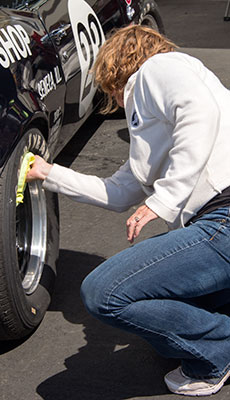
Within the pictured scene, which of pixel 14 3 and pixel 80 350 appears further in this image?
pixel 14 3

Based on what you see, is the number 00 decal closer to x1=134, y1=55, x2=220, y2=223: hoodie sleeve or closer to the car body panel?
the car body panel

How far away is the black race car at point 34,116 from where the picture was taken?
2.72 metres

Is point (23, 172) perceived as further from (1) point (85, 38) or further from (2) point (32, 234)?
(1) point (85, 38)

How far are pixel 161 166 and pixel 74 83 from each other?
1.55 m

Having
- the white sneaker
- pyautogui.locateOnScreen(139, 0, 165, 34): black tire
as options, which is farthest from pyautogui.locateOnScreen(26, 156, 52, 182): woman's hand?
pyautogui.locateOnScreen(139, 0, 165, 34): black tire

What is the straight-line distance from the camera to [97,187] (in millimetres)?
2855

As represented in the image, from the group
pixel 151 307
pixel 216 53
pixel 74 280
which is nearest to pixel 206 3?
pixel 216 53

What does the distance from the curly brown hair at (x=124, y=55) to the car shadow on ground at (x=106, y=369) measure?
111 centimetres

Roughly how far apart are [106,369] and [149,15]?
3667mm

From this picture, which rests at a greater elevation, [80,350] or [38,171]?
[38,171]

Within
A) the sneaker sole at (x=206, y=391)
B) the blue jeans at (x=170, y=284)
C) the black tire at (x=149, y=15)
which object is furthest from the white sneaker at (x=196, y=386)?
the black tire at (x=149, y=15)

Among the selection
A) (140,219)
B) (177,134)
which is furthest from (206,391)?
(177,134)

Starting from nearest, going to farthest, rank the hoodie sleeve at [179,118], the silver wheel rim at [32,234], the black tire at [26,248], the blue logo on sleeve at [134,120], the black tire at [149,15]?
the hoodie sleeve at [179,118] < the blue logo on sleeve at [134,120] < the black tire at [26,248] < the silver wheel rim at [32,234] < the black tire at [149,15]

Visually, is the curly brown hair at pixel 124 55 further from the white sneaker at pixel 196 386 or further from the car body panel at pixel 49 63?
the white sneaker at pixel 196 386
